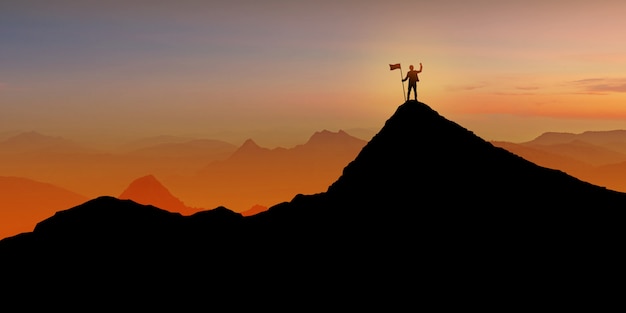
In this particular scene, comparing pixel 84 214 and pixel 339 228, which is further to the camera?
pixel 84 214

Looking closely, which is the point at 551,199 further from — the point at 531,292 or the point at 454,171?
the point at 531,292

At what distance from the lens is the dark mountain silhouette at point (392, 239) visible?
4059cm

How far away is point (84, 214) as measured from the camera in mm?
58562

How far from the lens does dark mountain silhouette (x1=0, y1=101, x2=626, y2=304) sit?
4059 centimetres

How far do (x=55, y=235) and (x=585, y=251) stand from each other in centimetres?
4837

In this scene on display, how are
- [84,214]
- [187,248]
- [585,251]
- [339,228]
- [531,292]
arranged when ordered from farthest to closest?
1. [84,214]
2. [187,248]
3. [339,228]
4. [585,251]
5. [531,292]

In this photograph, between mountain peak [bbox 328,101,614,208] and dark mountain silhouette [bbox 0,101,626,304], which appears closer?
dark mountain silhouette [bbox 0,101,626,304]

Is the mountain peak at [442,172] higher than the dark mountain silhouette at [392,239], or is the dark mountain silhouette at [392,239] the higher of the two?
the mountain peak at [442,172]

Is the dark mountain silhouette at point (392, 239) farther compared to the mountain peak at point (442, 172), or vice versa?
the mountain peak at point (442, 172)

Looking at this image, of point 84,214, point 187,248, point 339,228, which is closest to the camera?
point 339,228

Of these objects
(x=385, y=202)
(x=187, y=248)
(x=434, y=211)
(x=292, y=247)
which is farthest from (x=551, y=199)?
(x=187, y=248)

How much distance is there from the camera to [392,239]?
45188 millimetres

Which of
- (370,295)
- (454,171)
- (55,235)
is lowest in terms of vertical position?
(370,295)

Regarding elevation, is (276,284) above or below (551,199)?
below
